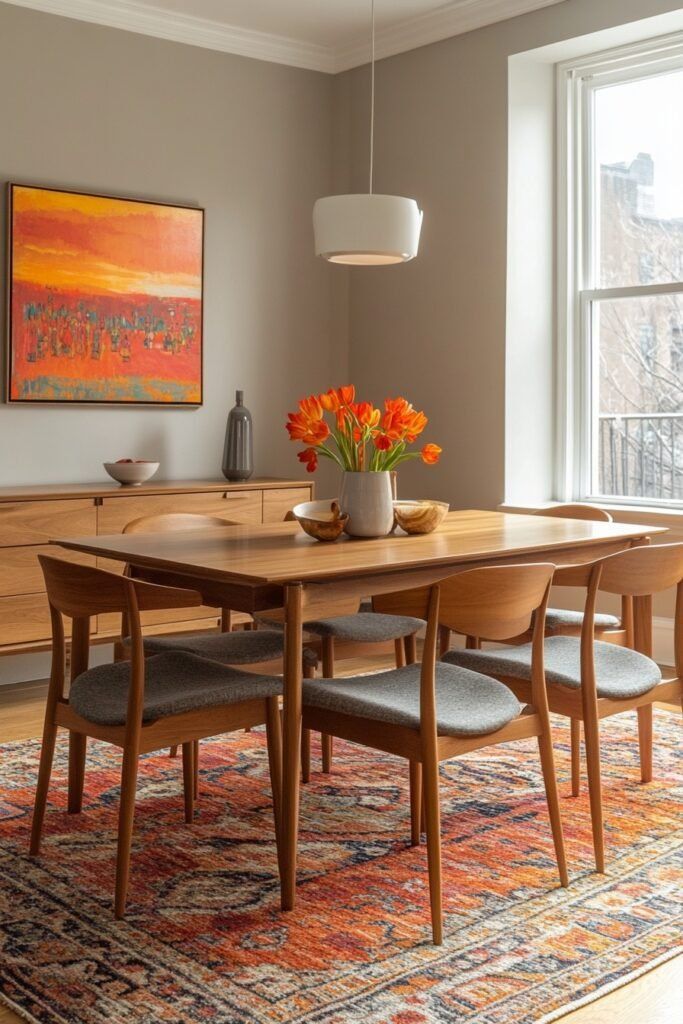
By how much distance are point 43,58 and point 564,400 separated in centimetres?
286

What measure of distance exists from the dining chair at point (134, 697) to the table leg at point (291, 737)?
10 cm

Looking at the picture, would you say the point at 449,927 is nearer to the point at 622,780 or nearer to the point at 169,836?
the point at 169,836

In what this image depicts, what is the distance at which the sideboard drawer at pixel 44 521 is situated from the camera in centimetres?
453

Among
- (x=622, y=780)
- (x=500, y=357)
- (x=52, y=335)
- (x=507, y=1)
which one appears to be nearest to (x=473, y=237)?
(x=500, y=357)

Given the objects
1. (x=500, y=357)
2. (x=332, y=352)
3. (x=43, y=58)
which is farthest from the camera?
(x=332, y=352)

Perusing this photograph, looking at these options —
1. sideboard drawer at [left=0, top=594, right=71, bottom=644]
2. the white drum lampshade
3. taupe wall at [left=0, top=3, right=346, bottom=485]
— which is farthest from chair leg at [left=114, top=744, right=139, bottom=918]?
taupe wall at [left=0, top=3, right=346, bottom=485]

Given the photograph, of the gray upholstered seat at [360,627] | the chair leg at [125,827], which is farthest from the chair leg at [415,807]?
the chair leg at [125,827]

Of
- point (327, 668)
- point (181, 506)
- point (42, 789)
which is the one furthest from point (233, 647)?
point (181, 506)

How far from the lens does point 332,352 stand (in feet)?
20.6

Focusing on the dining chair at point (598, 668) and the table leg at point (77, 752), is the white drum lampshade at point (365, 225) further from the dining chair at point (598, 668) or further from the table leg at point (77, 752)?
the table leg at point (77, 752)

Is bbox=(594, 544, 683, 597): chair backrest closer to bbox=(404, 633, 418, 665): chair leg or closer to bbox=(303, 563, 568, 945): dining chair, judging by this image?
bbox=(303, 563, 568, 945): dining chair

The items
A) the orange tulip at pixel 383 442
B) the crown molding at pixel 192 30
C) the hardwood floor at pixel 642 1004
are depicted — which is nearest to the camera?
the hardwood floor at pixel 642 1004

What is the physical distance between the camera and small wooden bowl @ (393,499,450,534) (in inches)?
135

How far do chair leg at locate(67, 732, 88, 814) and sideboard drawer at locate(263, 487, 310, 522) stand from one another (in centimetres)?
222
